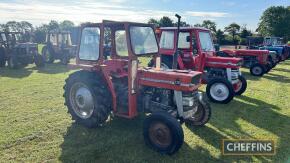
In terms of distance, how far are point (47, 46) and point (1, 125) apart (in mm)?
11611

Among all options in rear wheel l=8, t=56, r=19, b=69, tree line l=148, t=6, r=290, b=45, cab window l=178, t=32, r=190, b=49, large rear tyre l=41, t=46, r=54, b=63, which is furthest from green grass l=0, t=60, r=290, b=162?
tree line l=148, t=6, r=290, b=45

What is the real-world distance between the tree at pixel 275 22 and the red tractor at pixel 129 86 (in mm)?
45056

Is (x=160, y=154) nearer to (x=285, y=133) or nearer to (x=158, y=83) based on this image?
(x=158, y=83)

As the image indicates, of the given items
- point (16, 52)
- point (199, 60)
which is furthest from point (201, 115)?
point (16, 52)

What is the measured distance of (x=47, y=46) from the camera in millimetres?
16344

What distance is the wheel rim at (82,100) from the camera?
5.43m

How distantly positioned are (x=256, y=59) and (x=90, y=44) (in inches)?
452

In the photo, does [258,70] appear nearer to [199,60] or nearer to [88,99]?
[199,60]

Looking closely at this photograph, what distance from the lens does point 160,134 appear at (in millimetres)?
4352

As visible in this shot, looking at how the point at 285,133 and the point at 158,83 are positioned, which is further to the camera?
the point at 285,133

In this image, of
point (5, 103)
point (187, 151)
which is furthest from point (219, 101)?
point (5, 103)

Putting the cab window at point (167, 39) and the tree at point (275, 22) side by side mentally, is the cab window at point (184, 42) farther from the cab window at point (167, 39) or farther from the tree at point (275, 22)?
the tree at point (275, 22)

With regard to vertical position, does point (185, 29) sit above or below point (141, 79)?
above

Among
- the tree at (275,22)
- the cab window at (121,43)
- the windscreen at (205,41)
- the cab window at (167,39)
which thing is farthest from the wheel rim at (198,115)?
the tree at (275,22)
